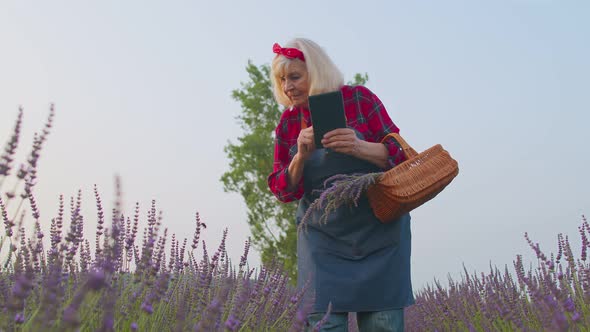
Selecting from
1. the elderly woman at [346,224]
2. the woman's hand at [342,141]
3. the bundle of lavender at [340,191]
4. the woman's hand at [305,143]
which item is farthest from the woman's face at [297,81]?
the bundle of lavender at [340,191]

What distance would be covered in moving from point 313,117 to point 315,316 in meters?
1.04

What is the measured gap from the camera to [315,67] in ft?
10.9

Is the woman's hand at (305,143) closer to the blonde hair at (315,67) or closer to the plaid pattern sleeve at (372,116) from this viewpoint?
the blonde hair at (315,67)

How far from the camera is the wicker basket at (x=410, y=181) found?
3.06 metres

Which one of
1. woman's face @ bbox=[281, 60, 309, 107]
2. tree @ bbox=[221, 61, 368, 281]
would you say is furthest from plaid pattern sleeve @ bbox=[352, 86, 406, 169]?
tree @ bbox=[221, 61, 368, 281]

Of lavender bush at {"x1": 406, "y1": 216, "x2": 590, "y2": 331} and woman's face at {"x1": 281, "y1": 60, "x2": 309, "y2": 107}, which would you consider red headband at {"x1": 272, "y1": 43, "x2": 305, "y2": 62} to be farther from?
lavender bush at {"x1": 406, "y1": 216, "x2": 590, "y2": 331}

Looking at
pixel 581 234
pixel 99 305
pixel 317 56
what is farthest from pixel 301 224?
pixel 581 234

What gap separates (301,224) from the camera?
3256mm

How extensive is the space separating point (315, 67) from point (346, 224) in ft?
2.69

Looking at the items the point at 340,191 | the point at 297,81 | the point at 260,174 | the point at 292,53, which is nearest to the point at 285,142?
the point at 297,81

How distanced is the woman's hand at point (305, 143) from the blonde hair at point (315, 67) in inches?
8.8

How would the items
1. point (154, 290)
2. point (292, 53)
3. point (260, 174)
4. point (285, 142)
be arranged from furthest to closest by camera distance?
point (260, 174), point (285, 142), point (292, 53), point (154, 290)

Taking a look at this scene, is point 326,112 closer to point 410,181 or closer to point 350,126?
point 350,126

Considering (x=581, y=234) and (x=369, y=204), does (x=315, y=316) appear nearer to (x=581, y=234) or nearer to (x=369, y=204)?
(x=369, y=204)
